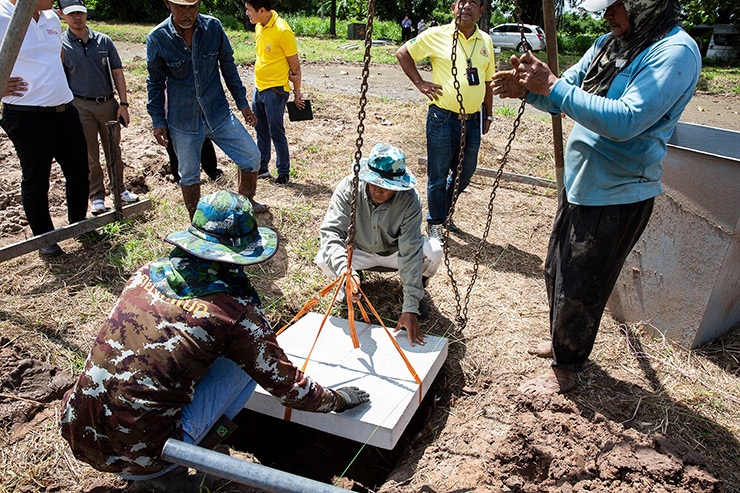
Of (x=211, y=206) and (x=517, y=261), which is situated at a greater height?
(x=211, y=206)

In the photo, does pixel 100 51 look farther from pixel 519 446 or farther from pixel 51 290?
pixel 519 446

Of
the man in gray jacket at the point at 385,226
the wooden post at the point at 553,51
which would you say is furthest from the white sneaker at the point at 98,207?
the wooden post at the point at 553,51

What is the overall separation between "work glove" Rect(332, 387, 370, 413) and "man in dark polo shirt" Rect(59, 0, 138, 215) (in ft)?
10.8

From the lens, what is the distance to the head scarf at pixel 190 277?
79.7 inches

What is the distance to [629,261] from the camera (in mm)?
3705

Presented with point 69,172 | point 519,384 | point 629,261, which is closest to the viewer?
point 519,384

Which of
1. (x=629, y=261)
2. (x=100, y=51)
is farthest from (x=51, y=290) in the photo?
(x=629, y=261)

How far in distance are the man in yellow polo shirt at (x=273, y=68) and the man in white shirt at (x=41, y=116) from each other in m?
1.98

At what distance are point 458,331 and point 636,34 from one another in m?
2.11

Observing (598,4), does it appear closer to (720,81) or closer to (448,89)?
(448,89)

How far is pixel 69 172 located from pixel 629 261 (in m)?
4.55

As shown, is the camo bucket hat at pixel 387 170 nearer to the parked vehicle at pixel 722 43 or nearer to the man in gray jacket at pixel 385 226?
the man in gray jacket at pixel 385 226

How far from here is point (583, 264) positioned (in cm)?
260

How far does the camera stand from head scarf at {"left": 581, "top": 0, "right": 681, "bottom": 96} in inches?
87.0
